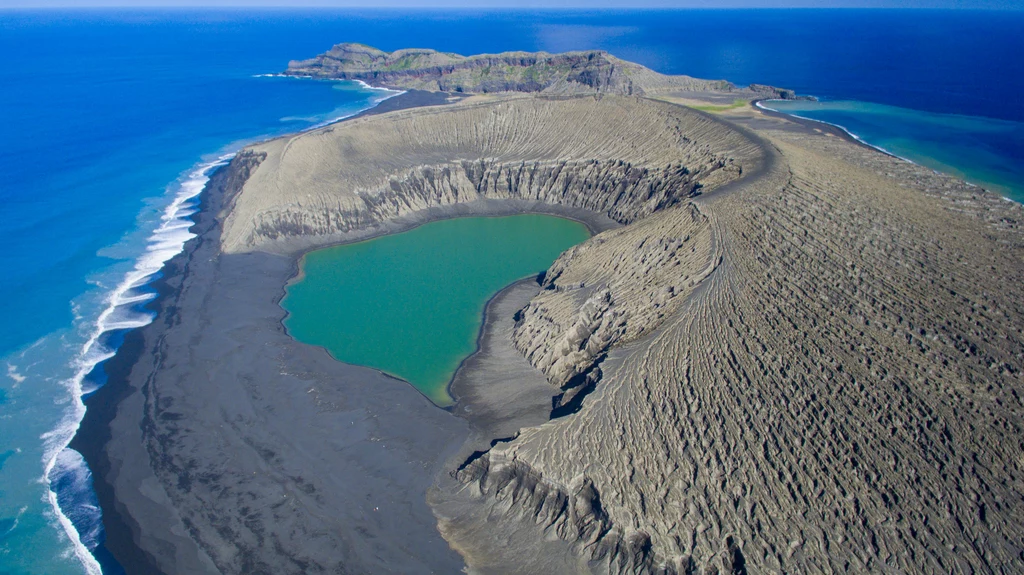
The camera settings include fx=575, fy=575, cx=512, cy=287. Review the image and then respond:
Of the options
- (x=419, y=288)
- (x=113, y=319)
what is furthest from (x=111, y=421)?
(x=419, y=288)

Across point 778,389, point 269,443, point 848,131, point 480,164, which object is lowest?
point 269,443

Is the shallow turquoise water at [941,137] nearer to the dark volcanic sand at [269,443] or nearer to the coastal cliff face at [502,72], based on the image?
the coastal cliff face at [502,72]

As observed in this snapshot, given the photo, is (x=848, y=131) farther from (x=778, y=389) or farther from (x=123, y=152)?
(x=123, y=152)

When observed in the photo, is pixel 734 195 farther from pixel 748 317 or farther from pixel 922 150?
pixel 922 150

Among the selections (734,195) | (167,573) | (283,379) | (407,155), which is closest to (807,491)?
(734,195)

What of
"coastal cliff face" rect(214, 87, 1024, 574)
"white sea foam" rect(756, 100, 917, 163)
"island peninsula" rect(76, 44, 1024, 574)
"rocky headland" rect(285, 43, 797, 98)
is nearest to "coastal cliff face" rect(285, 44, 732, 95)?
"rocky headland" rect(285, 43, 797, 98)

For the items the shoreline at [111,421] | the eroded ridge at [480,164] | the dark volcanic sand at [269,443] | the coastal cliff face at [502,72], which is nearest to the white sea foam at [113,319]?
the shoreline at [111,421]
